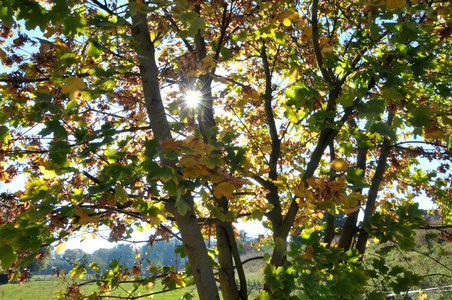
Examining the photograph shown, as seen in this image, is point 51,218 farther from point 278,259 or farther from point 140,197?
point 278,259

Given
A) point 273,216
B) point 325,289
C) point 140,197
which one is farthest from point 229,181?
point 273,216

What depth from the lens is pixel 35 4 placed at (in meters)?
1.80

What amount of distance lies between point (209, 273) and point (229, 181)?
93 centimetres

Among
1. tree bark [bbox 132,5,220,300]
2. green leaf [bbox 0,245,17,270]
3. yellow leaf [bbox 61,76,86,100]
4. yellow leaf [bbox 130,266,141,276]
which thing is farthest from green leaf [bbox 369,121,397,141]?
yellow leaf [bbox 130,266,141,276]

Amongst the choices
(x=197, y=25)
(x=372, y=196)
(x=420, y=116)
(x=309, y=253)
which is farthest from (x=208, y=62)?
(x=372, y=196)

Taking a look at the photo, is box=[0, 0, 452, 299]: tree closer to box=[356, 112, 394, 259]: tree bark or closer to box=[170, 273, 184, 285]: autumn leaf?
box=[170, 273, 184, 285]: autumn leaf

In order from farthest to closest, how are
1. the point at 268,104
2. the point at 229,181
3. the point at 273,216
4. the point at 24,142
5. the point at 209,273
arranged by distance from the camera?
1. the point at 24,142
2. the point at 268,104
3. the point at 273,216
4. the point at 209,273
5. the point at 229,181

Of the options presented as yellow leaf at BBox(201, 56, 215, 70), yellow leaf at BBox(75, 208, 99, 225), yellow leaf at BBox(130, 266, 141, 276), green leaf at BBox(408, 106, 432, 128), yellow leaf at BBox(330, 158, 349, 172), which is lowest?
yellow leaf at BBox(130, 266, 141, 276)

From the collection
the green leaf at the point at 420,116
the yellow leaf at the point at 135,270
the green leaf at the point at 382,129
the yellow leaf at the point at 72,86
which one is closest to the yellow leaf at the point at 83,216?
the yellow leaf at the point at 72,86

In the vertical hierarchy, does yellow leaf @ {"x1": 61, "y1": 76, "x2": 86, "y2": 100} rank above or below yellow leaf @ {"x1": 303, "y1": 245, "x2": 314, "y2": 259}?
above

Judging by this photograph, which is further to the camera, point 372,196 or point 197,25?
point 372,196

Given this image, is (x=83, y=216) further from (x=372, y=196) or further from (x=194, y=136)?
(x=372, y=196)

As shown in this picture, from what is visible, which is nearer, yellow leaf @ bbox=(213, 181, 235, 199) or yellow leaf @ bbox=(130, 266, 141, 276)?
yellow leaf @ bbox=(213, 181, 235, 199)

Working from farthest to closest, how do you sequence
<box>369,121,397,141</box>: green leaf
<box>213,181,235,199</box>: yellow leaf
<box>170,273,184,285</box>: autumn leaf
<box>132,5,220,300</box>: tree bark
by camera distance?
<box>170,273,184,285</box>: autumn leaf < <box>132,5,220,300</box>: tree bark < <box>369,121,397,141</box>: green leaf < <box>213,181,235,199</box>: yellow leaf
